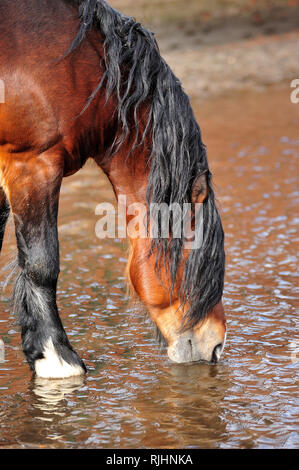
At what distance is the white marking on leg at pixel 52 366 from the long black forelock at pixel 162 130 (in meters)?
0.58

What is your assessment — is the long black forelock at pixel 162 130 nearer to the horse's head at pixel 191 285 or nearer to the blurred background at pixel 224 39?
the horse's head at pixel 191 285

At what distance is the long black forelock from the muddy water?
400 millimetres

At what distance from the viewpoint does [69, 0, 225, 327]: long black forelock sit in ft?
11.4

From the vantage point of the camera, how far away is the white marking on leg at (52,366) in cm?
348

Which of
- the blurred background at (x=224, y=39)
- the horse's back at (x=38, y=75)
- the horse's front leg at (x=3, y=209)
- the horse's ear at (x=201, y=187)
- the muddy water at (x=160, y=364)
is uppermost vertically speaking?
the blurred background at (x=224, y=39)

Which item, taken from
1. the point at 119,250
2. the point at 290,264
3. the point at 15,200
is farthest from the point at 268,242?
the point at 15,200

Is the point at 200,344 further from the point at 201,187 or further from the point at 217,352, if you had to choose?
the point at 201,187

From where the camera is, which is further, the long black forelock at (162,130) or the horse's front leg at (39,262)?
the long black forelock at (162,130)

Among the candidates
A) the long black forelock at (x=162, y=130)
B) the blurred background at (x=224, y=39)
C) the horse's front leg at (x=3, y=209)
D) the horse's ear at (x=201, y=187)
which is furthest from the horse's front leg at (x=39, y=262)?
the blurred background at (x=224, y=39)

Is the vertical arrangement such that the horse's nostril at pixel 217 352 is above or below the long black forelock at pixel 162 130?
below

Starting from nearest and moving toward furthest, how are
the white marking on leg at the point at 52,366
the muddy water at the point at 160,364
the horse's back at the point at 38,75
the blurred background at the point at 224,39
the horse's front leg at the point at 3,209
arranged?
the muddy water at the point at 160,364, the horse's back at the point at 38,75, the white marking on leg at the point at 52,366, the horse's front leg at the point at 3,209, the blurred background at the point at 224,39

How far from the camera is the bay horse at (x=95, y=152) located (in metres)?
3.30

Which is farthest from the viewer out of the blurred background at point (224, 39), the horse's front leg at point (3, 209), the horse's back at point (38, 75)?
the blurred background at point (224, 39)

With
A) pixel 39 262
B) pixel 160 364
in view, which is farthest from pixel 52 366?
pixel 160 364
